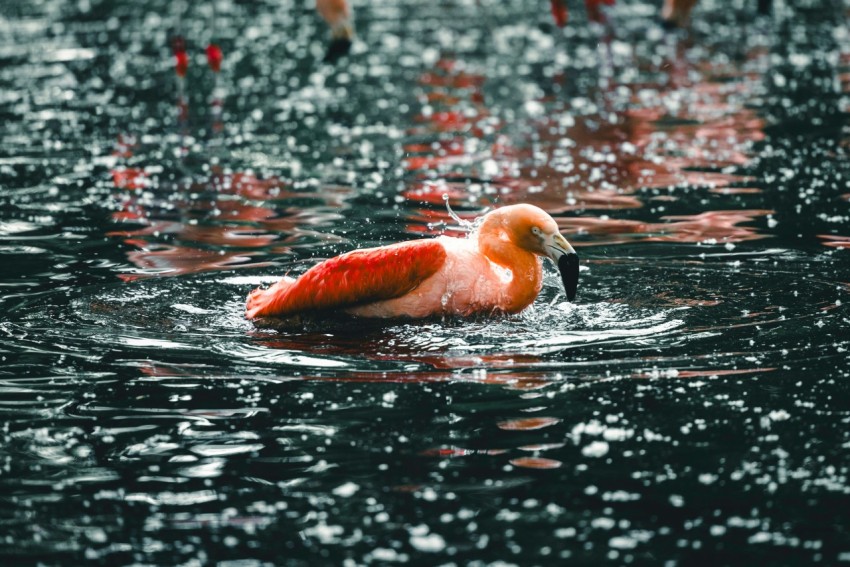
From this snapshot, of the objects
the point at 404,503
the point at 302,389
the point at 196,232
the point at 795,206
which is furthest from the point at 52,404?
the point at 795,206

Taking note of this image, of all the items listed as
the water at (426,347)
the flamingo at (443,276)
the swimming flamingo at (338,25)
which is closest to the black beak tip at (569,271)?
the flamingo at (443,276)

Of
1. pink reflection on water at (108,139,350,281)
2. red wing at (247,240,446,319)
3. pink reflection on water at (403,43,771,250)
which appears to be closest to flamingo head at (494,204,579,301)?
red wing at (247,240,446,319)

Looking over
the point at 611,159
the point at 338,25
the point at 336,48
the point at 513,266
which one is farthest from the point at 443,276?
the point at 336,48

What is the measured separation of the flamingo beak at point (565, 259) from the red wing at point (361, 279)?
1.71ft

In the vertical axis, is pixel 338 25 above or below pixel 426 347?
above

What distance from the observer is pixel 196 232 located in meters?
8.92

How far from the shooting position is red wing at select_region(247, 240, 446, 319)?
631 cm

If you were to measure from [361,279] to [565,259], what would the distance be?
0.98 meters

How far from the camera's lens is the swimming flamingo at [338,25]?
1792cm

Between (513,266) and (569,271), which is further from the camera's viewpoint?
(513,266)

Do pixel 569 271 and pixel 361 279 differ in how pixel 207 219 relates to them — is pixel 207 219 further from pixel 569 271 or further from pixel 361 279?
pixel 569 271

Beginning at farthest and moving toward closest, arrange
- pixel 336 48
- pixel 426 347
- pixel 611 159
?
pixel 336 48, pixel 611 159, pixel 426 347

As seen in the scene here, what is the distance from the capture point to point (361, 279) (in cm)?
636

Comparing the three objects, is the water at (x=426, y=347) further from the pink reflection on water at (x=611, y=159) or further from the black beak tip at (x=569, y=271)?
the black beak tip at (x=569, y=271)
